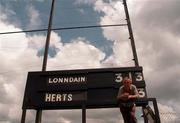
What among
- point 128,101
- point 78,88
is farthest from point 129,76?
point 128,101

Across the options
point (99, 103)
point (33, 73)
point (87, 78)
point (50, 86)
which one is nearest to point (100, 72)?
point (87, 78)

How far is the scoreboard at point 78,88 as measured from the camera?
31.0 ft

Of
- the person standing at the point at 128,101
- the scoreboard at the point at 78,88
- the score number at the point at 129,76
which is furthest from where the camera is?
the score number at the point at 129,76

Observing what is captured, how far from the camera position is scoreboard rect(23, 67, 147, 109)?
946 cm

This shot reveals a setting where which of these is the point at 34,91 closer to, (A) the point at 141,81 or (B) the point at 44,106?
(B) the point at 44,106

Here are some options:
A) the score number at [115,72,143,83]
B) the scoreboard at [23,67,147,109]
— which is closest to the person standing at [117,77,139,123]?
the scoreboard at [23,67,147,109]

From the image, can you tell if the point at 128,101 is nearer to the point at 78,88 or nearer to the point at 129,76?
the point at 129,76

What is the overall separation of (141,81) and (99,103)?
5.13 ft

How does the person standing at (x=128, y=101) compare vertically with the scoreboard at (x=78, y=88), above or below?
below

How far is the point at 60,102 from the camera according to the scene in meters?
9.55

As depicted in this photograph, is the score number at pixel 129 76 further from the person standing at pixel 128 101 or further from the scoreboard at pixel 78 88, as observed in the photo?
the person standing at pixel 128 101

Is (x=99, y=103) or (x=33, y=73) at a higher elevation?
(x=33, y=73)

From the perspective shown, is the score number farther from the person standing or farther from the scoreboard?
the person standing

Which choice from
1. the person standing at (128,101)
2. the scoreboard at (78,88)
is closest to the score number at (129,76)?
the scoreboard at (78,88)
